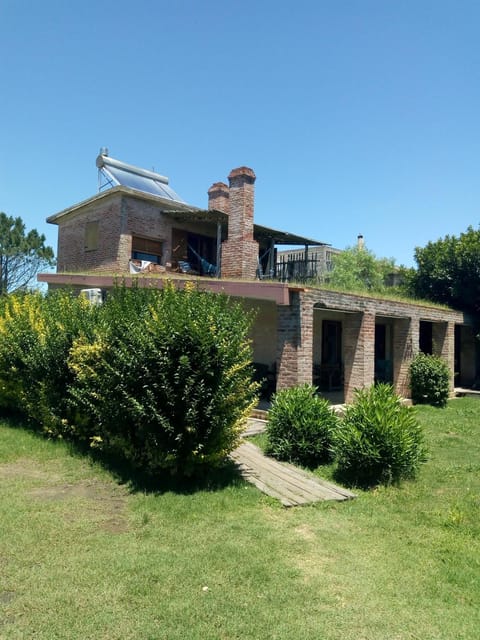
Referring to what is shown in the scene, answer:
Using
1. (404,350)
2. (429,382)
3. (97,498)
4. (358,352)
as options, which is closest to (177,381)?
(97,498)

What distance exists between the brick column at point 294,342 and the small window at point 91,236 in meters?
11.1

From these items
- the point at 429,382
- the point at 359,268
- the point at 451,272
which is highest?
the point at 359,268

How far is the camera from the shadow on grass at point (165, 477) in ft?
19.9

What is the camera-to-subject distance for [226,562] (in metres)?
4.18

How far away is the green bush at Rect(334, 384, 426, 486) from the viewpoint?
669cm

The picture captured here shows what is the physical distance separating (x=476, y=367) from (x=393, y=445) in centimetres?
1440

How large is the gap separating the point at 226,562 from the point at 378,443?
3249mm

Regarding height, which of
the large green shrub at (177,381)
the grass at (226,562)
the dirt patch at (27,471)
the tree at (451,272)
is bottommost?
the dirt patch at (27,471)

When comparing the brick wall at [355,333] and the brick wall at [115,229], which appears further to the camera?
the brick wall at [115,229]

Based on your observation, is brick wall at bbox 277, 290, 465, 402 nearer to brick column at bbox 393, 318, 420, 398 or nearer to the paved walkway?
brick column at bbox 393, 318, 420, 398

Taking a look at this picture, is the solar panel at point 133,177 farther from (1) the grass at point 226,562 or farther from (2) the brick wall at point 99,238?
(1) the grass at point 226,562

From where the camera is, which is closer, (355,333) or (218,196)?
(355,333)

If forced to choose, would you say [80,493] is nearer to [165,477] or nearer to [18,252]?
A: [165,477]

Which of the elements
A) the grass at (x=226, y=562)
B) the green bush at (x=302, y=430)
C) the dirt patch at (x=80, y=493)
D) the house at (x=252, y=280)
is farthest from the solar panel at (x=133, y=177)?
the grass at (x=226, y=562)
